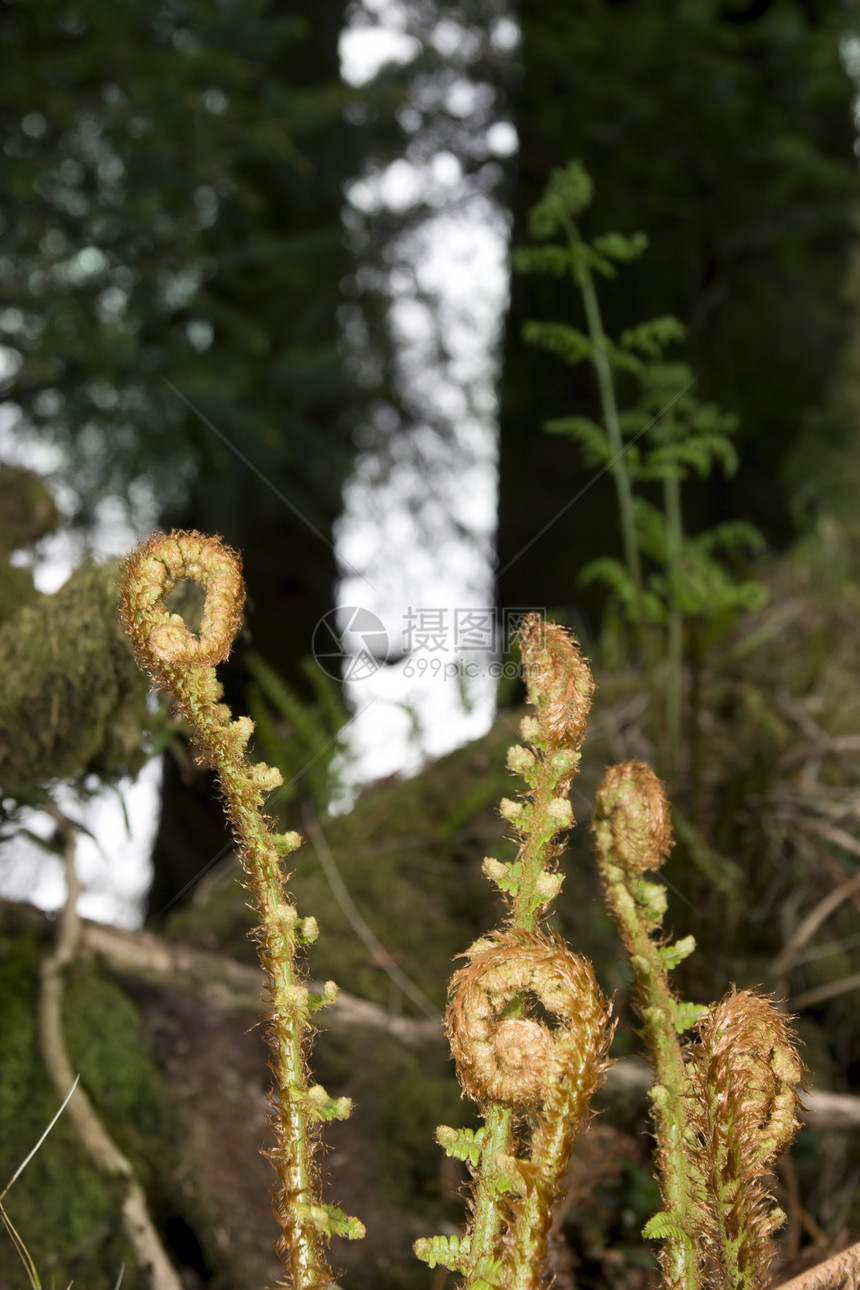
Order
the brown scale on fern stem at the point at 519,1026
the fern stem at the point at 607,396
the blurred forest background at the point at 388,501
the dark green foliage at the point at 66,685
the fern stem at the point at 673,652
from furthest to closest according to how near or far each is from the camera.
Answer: the fern stem at the point at 673,652, the fern stem at the point at 607,396, the blurred forest background at the point at 388,501, the dark green foliage at the point at 66,685, the brown scale on fern stem at the point at 519,1026

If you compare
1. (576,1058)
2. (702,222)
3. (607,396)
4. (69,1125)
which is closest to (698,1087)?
(576,1058)

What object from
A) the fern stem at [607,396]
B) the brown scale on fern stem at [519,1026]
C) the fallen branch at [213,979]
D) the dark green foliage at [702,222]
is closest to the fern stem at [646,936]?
the brown scale on fern stem at [519,1026]

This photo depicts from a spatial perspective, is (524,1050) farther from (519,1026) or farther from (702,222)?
(702,222)

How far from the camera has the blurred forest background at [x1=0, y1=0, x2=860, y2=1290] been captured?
110 centimetres

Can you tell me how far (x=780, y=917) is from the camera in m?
1.61

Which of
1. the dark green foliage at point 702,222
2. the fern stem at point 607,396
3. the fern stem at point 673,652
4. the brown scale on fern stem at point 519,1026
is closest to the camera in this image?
the brown scale on fern stem at point 519,1026

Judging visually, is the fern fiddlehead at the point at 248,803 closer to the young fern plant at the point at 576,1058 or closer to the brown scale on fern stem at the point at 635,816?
the young fern plant at the point at 576,1058

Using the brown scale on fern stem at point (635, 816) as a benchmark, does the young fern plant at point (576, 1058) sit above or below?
below

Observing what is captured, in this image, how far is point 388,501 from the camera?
3967mm

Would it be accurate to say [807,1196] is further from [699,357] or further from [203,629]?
[699,357]

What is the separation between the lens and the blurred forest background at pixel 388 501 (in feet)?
3.62

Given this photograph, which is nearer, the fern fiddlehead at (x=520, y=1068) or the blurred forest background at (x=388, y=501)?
the fern fiddlehead at (x=520, y=1068)

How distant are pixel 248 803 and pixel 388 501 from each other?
355cm

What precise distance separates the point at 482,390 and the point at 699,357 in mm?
1078
